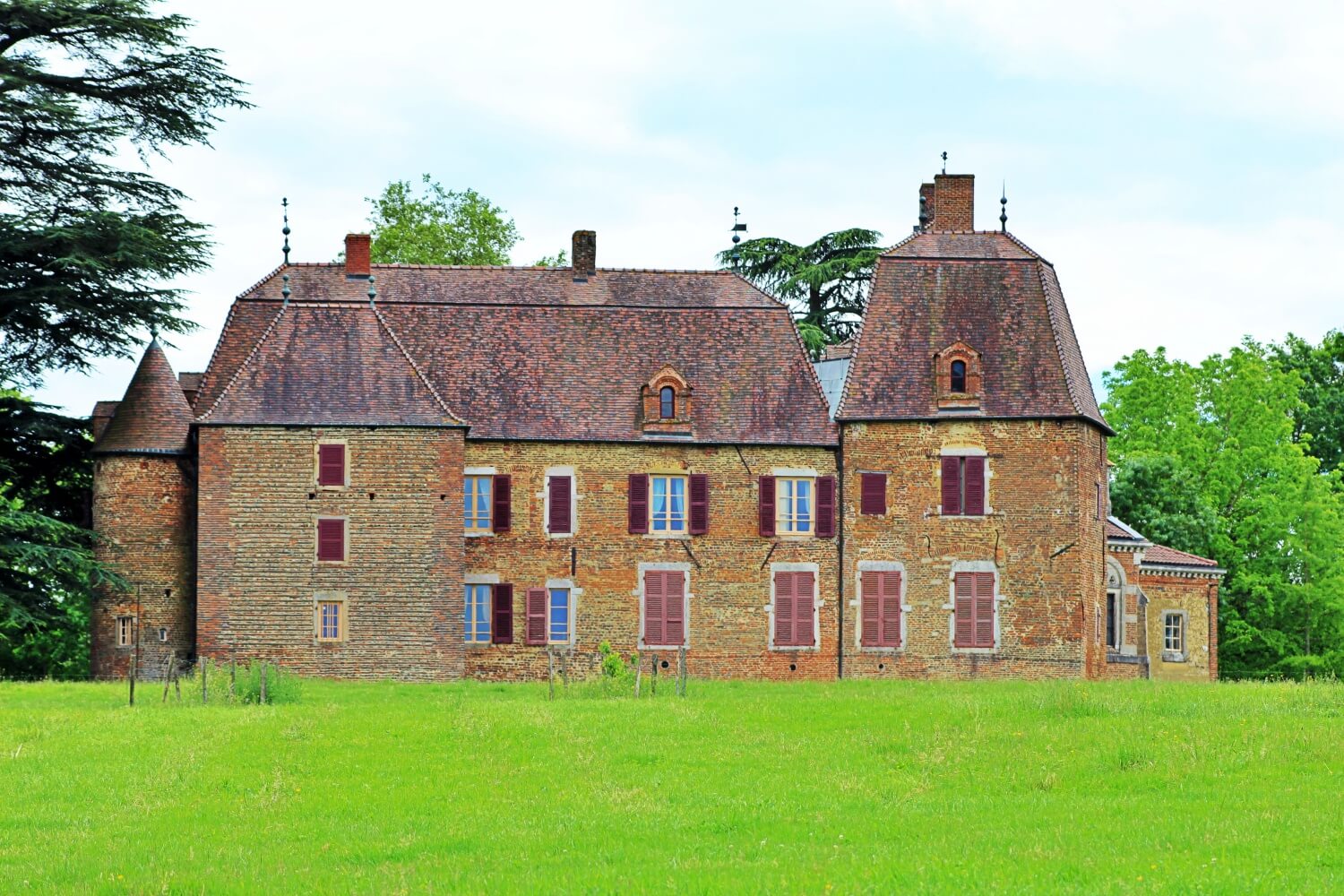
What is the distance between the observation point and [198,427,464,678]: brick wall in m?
42.0

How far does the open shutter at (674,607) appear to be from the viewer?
44344 millimetres

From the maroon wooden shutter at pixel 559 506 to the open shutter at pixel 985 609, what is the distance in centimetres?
866

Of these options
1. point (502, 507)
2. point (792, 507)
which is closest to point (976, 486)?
point (792, 507)

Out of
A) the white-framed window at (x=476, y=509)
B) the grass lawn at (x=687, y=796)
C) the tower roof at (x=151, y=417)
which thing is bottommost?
the grass lawn at (x=687, y=796)

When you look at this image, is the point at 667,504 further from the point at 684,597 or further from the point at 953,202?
the point at 953,202

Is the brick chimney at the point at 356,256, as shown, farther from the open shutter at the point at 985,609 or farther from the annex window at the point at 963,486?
the open shutter at the point at 985,609

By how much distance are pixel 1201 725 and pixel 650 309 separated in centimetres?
2186

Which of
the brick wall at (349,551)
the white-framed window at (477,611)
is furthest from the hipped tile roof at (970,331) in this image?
the brick wall at (349,551)

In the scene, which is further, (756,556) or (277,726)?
(756,556)

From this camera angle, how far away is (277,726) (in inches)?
1136

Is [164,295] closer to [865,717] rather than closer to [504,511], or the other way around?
[504,511]

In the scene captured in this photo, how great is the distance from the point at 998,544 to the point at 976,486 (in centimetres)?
130

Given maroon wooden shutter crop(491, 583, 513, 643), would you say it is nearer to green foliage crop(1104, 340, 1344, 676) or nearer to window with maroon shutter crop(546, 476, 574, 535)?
window with maroon shutter crop(546, 476, 574, 535)

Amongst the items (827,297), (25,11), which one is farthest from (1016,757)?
(827,297)
